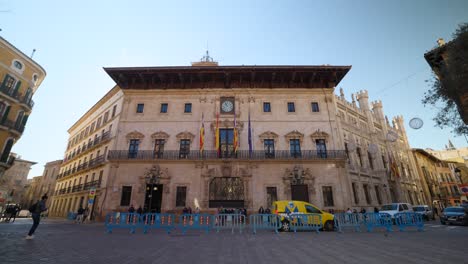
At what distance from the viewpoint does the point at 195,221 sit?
1118 centimetres

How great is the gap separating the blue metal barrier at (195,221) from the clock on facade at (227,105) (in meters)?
12.6

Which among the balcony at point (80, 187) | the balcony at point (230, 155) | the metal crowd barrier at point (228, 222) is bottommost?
the metal crowd barrier at point (228, 222)

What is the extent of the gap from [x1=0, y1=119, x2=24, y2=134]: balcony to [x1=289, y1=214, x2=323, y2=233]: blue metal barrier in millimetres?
30383

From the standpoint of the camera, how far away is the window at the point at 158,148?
67.0 ft

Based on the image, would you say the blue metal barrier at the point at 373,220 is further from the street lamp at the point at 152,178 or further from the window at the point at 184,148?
the street lamp at the point at 152,178

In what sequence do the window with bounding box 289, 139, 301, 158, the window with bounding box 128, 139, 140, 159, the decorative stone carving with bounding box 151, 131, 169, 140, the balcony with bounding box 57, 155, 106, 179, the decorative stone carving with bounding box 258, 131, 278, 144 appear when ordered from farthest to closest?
the balcony with bounding box 57, 155, 106, 179
the decorative stone carving with bounding box 151, 131, 169, 140
the decorative stone carving with bounding box 258, 131, 278, 144
the window with bounding box 128, 139, 140, 159
the window with bounding box 289, 139, 301, 158

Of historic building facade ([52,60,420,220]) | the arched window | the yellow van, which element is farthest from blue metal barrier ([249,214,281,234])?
the arched window

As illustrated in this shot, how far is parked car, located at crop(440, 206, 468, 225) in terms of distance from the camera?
570 inches

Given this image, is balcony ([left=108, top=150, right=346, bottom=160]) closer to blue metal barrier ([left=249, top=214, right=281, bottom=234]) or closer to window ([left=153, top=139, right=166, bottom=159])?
window ([left=153, top=139, right=166, bottom=159])

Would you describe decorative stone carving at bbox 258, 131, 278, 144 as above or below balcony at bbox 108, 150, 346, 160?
above

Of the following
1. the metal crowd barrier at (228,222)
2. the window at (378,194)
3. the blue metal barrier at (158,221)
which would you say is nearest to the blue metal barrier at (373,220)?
the metal crowd barrier at (228,222)

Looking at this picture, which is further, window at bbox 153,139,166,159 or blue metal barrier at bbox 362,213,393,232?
window at bbox 153,139,166,159

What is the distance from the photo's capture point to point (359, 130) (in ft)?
87.4

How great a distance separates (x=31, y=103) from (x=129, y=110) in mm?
14218
